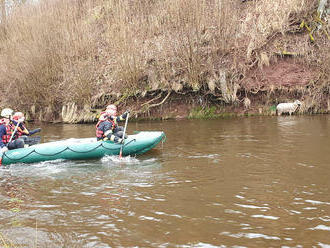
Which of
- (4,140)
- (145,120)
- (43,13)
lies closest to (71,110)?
(145,120)

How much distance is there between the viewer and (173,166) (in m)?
8.02

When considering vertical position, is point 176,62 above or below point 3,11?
below

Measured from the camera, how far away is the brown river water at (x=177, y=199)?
4301mm

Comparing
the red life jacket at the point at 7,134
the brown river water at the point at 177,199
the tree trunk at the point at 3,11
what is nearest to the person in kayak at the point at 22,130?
the red life jacket at the point at 7,134

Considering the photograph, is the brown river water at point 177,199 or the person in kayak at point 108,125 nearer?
the brown river water at point 177,199

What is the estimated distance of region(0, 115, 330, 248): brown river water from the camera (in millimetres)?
4301

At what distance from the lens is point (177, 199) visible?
5.64 meters

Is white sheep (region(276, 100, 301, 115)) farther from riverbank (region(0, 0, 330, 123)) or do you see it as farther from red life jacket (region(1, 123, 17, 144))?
red life jacket (region(1, 123, 17, 144))

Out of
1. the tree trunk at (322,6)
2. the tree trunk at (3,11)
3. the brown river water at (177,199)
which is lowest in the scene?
the brown river water at (177,199)

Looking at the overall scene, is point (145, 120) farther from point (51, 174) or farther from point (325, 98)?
point (51, 174)

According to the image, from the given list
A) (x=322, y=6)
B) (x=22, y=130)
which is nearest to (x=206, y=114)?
(x=322, y=6)

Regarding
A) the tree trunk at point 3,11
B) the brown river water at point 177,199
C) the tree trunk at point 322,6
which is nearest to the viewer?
the brown river water at point 177,199

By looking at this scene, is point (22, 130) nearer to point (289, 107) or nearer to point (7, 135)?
point (7, 135)

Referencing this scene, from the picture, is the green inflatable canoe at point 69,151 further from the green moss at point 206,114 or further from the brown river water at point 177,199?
the green moss at point 206,114
